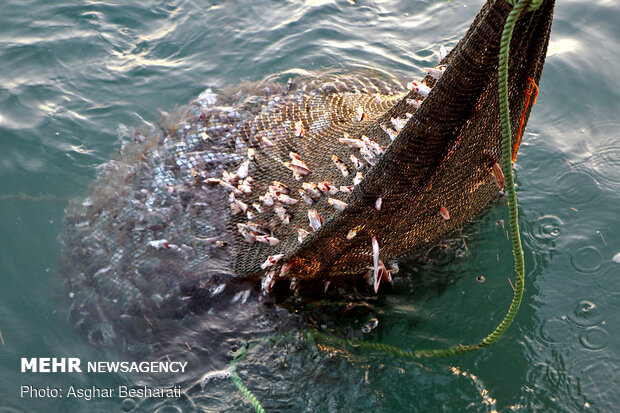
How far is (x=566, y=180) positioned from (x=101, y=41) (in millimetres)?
5792

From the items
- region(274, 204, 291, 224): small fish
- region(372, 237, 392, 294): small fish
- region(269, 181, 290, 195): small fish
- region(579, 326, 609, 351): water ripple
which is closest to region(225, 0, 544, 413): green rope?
region(372, 237, 392, 294): small fish

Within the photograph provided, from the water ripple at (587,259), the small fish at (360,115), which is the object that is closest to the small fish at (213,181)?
the small fish at (360,115)

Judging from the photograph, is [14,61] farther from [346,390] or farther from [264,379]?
[346,390]

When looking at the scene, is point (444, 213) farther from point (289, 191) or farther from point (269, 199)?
point (269, 199)

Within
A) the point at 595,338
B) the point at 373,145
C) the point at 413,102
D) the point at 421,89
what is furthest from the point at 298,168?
the point at 595,338

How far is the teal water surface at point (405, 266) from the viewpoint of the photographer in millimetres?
3467

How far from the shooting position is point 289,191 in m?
3.87

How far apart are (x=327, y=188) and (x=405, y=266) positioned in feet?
3.69

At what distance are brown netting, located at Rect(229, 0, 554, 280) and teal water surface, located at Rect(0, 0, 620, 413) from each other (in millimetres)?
555

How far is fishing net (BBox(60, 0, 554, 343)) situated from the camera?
304 centimetres

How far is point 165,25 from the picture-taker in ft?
22.0

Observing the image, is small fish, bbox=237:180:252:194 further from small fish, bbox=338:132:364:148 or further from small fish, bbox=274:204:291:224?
small fish, bbox=338:132:364:148

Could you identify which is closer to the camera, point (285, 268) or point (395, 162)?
point (395, 162)

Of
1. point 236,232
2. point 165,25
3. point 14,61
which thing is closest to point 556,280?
point 236,232
